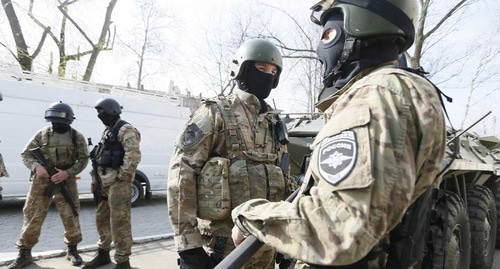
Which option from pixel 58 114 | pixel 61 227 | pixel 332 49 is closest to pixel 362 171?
pixel 332 49

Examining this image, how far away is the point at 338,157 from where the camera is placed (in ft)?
3.36

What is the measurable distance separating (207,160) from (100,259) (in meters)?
3.07

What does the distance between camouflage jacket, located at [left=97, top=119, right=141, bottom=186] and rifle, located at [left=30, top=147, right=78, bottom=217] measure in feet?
1.60

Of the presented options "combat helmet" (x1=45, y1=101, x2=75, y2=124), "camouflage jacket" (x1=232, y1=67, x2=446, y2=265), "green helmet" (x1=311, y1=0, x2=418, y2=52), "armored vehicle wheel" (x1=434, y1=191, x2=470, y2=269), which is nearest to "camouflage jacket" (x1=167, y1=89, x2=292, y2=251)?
"camouflage jacket" (x1=232, y1=67, x2=446, y2=265)

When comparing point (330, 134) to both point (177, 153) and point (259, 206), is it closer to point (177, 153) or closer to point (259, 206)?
point (259, 206)

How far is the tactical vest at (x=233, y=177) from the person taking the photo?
2.00 meters

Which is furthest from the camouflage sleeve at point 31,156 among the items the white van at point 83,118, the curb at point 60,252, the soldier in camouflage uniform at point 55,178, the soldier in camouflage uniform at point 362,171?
the soldier in camouflage uniform at point 362,171

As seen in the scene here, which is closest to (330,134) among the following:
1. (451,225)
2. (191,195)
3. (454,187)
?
(191,195)

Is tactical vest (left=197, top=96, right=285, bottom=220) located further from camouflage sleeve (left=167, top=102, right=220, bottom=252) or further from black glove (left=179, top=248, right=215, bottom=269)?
black glove (left=179, top=248, right=215, bottom=269)

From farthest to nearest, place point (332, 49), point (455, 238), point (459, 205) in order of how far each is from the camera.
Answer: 1. point (459, 205)
2. point (455, 238)
3. point (332, 49)

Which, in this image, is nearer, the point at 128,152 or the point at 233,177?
the point at 233,177

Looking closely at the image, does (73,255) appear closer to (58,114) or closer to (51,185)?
(51,185)

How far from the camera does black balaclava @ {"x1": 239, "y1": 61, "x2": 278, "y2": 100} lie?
2.39m

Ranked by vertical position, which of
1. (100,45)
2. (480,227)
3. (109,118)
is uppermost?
(100,45)
